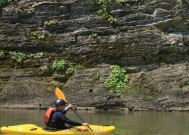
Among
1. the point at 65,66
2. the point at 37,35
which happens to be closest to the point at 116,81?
the point at 65,66

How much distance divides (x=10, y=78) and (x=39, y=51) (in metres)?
2.82

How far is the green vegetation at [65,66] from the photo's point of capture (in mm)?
27750

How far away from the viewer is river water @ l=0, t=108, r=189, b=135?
16.3 meters

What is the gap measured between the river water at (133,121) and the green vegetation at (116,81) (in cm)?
271

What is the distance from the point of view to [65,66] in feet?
92.0

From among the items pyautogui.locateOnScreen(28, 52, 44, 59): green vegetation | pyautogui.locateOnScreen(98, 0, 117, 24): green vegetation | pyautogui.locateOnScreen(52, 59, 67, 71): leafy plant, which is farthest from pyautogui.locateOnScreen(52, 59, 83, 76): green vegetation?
pyautogui.locateOnScreen(98, 0, 117, 24): green vegetation

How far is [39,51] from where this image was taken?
28.6 meters

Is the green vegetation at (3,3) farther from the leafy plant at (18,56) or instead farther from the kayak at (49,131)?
the kayak at (49,131)

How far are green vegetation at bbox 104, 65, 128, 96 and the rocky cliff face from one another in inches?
14.4

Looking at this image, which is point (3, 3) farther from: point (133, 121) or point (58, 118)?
point (58, 118)

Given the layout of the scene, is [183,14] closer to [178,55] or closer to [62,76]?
[178,55]

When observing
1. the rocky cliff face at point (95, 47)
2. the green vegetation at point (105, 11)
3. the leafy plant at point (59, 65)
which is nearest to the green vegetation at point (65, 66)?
the leafy plant at point (59, 65)

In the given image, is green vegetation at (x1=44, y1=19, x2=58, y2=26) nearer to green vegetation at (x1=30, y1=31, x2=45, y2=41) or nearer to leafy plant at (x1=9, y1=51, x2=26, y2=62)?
green vegetation at (x1=30, y1=31, x2=45, y2=41)

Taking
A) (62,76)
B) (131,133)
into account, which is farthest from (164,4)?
(131,133)
